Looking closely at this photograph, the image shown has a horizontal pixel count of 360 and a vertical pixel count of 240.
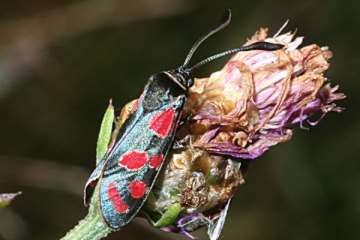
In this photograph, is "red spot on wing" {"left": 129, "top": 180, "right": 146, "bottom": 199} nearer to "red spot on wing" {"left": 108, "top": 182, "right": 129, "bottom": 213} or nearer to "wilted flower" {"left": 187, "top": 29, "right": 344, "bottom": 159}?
"red spot on wing" {"left": 108, "top": 182, "right": 129, "bottom": 213}

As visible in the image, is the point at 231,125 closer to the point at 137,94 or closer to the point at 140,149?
the point at 140,149

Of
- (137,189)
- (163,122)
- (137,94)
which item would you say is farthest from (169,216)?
(137,94)

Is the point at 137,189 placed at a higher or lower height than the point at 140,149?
lower

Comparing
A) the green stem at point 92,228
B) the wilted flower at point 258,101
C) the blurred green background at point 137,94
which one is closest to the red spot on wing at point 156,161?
the wilted flower at point 258,101

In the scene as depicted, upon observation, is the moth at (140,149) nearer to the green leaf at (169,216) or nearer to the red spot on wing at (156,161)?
the red spot on wing at (156,161)

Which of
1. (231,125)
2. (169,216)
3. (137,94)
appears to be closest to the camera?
(169,216)

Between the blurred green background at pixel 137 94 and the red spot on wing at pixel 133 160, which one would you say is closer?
the red spot on wing at pixel 133 160

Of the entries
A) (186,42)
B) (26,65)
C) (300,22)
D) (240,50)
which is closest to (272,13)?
(300,22)

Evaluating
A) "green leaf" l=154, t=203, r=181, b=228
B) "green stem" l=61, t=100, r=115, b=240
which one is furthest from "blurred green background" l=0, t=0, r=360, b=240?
"green leaf" l=154, t=203, r=181, b=228
